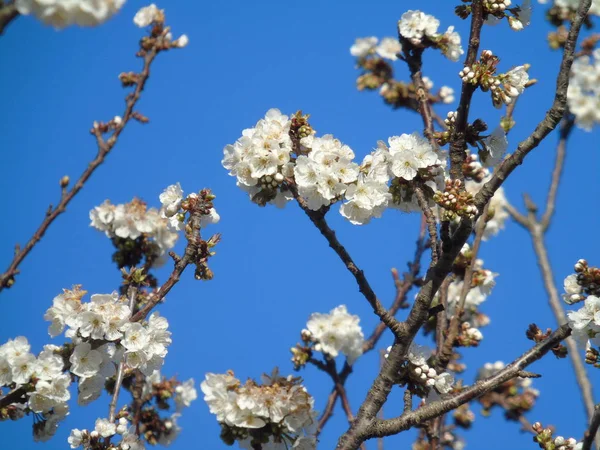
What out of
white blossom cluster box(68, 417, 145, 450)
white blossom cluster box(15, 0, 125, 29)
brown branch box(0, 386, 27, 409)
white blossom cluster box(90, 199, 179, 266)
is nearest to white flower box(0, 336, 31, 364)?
brown branch box(0, 386, 27, 409)

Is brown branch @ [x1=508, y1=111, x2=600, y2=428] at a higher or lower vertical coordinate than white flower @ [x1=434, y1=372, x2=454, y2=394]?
higher

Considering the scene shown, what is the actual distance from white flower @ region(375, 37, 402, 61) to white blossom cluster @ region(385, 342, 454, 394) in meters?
4.27

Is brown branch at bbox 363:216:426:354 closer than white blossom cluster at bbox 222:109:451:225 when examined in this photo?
No

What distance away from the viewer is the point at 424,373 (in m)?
3.19

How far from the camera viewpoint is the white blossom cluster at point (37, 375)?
11.7ft

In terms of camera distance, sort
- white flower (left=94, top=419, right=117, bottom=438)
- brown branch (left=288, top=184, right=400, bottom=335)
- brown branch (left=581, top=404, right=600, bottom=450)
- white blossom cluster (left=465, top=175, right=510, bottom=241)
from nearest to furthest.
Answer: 1. brown branch (left=581, top=404, right=600, bottom=450)
2. brown branch (left=288, top=184, right=400, bottom=335)
3. white flower (left=94, top=419, right=117, bottom=438)
4. white blossom cluster (left=465, top=175, right=510, bottom=241)

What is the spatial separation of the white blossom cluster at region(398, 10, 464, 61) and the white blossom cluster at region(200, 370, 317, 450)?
98.4 inches

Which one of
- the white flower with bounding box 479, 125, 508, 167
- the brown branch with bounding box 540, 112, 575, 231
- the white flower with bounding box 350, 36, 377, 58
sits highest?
the white flower with bounding box 350, 36, 377, 58

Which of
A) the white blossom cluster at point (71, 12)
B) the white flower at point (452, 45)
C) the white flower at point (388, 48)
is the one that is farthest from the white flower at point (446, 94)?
the white blossom cluster at point (71, 12)

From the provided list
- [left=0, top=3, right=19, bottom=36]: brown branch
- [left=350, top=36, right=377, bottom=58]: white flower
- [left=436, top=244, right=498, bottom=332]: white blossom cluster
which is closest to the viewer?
[left=0, top=3, right=19, bottom=36]: brown branch

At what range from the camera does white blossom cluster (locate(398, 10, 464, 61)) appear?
4477mm

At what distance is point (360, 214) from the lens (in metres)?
3.28

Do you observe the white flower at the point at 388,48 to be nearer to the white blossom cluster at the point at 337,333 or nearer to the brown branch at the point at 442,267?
the white blossom cluster at the point at 337,333

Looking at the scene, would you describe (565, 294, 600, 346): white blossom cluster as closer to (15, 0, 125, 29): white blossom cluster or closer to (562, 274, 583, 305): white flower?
(562, 274, 583, 305): white flower
